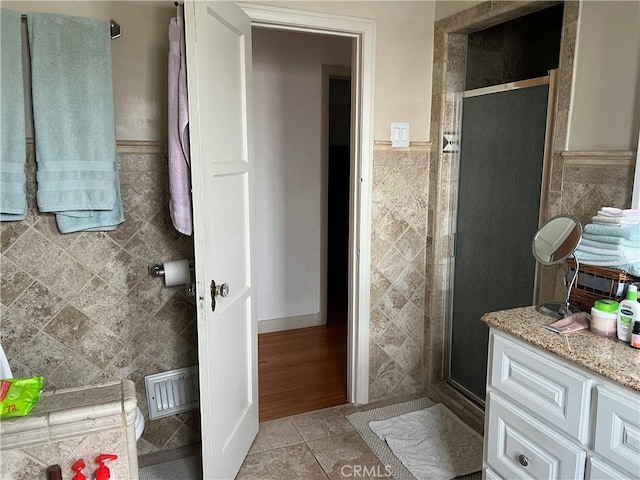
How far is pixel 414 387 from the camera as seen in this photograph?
2.88 meters

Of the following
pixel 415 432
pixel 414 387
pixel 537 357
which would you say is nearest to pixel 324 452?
pixel 415 432

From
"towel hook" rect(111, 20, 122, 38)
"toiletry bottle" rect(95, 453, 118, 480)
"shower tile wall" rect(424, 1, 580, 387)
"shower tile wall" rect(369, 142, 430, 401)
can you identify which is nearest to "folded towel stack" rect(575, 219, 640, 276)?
"shower tile wall" rect(424, 1, 580, 387)

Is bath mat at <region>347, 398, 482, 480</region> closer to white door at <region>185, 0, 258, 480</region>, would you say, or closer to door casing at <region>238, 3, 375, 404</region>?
door casing at <region>238, 3, 375, 404</region>

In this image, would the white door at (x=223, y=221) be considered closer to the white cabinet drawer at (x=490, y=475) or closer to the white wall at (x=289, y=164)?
the white cabinet drawer at (x=490, y=475)

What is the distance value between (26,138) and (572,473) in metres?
2.18

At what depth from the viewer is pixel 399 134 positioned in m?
2.57

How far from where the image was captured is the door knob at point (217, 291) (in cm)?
176

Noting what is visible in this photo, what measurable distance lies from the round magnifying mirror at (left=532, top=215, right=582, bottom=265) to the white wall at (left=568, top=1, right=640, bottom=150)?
39cm

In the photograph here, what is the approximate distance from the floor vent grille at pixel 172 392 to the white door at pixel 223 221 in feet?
0.94

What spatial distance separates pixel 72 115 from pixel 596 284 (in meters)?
2.00

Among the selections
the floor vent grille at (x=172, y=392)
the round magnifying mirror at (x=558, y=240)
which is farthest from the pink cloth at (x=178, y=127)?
the round magnifying mirror at (x=558, y=240)

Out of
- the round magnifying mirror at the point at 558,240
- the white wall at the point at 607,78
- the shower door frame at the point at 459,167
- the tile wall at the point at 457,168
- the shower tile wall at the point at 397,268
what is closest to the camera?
the round magnifying mirror at the point at 558,240

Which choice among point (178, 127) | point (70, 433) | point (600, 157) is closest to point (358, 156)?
point (178, 127)

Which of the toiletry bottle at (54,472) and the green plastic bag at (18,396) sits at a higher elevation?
the green plastic bag at (18,396)
